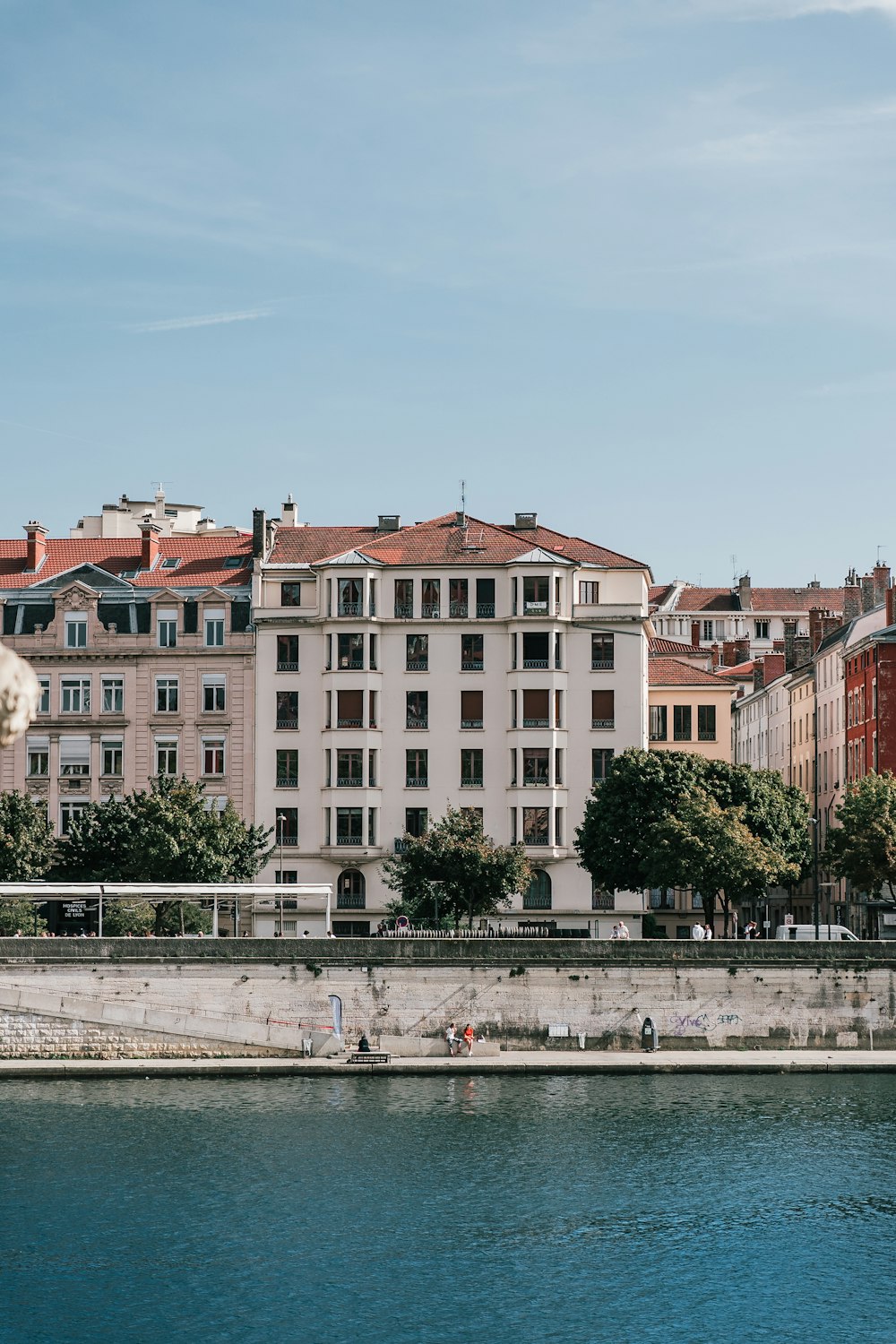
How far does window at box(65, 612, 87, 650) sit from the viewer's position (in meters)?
81.2

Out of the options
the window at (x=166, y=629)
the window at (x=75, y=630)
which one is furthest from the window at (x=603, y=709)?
the window at (x=75, y=630)

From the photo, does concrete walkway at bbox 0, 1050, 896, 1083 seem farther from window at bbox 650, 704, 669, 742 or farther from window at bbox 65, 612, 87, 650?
window at bbox 650, 704, 669, 742

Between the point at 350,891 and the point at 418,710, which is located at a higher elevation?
the point at 418,710

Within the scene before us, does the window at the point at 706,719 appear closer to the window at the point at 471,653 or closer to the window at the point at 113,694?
the window at the point at 471,653

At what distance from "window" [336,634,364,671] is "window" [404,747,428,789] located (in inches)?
184

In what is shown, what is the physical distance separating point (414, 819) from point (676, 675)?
1035 inches

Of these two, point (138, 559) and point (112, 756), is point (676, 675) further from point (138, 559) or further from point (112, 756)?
point (112, 756)

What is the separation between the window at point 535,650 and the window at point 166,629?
1622cm

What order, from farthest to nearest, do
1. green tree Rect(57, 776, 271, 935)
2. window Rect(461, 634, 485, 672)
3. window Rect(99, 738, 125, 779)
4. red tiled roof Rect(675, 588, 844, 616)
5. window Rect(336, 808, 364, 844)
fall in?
red tiled roof Rect(675, 588, 844, 616), window Rect(461, 634, 485, 672), window Rect(99, 738, 125, 779), window Rect(336, 808, 364, 844), green tree Rect(57, 776, 271, 935)

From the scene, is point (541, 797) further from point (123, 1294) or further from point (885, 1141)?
point (123, 1294)

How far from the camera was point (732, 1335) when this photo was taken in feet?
105

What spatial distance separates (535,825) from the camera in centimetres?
7850

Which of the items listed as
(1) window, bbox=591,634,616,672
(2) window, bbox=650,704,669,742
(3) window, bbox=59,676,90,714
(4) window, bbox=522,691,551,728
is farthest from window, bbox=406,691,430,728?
(2) window, bbox=650,704,669,742

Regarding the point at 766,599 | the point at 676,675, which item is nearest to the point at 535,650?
the point at 676,675
